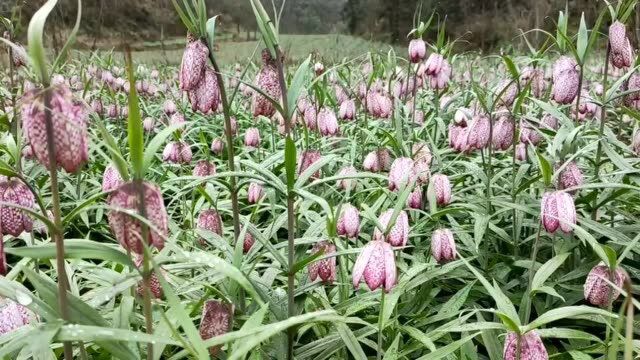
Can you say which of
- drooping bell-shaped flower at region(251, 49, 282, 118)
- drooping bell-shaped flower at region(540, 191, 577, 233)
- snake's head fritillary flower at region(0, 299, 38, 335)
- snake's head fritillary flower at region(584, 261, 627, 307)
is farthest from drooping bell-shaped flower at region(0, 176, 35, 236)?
snake's head fritillary flower at region(584, 261, 627, 307)

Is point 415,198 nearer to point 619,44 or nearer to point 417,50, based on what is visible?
point 619,44

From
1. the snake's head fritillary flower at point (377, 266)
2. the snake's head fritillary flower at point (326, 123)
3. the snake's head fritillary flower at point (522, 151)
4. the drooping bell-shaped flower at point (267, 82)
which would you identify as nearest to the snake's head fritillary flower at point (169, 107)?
the snake's head fritillary flower at point (326, 123)

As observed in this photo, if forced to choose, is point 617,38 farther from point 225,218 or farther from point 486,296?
point 225,218

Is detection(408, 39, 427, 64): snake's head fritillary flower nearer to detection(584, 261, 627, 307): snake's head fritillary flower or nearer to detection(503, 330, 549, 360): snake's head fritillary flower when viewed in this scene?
detection(584, 261, 627, 307): snake's head fritillary flower

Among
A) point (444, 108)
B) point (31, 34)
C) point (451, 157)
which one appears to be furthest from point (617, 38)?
point (31, 34)

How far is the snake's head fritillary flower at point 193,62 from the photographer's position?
1.46 metres

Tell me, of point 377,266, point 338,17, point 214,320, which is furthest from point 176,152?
point 338,17

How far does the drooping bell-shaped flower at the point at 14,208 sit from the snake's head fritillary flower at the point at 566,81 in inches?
66.7

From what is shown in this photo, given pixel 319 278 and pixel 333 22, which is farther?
pixel 333 22

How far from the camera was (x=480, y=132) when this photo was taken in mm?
2053

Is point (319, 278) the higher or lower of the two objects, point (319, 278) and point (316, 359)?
the higher

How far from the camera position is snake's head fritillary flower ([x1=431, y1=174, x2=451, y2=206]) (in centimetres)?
191

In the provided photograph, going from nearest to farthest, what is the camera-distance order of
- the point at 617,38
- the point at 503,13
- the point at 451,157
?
1. the point at 617,38
2. the point at 451,157
3. the point at 503,13

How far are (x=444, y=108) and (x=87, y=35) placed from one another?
390 inches
